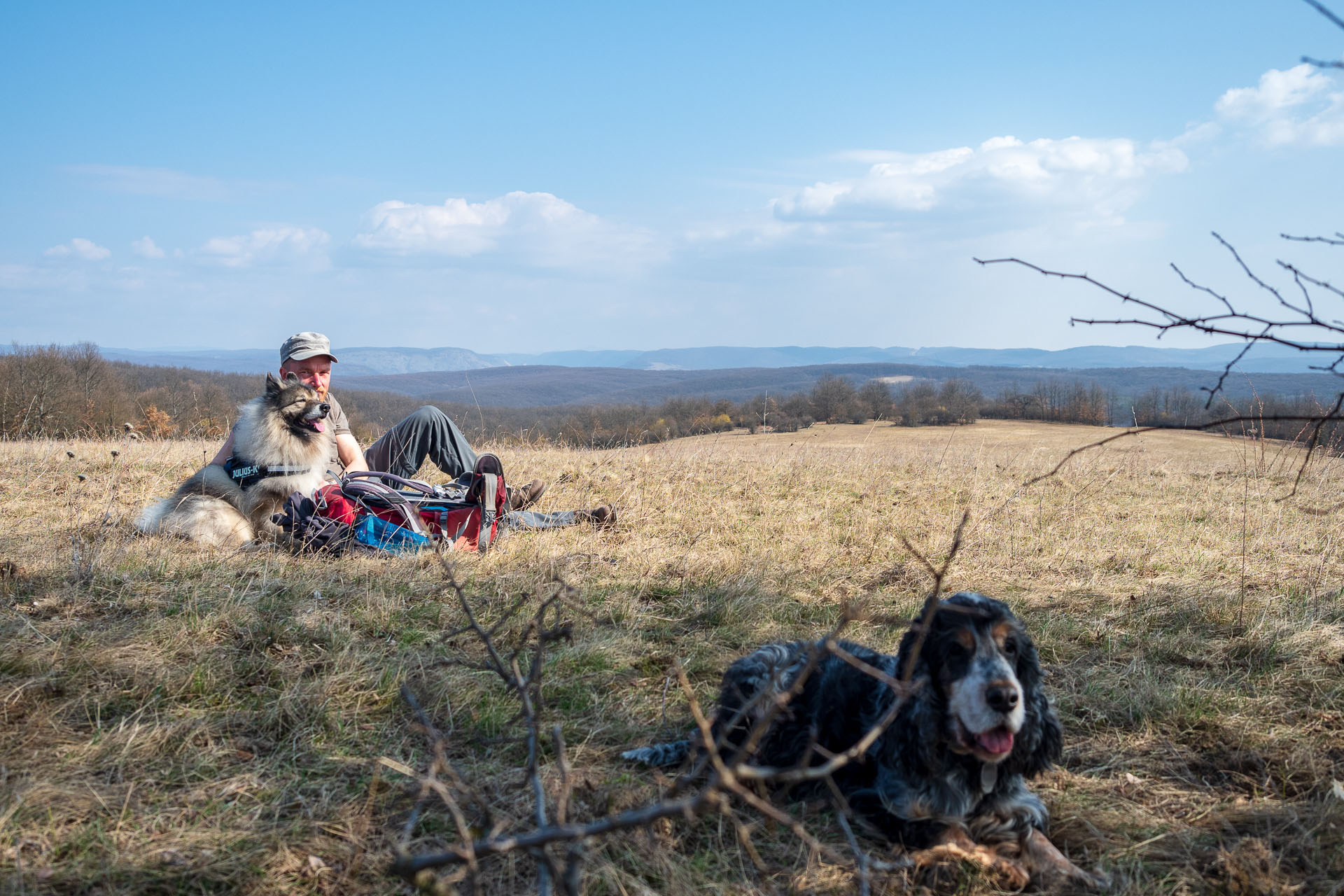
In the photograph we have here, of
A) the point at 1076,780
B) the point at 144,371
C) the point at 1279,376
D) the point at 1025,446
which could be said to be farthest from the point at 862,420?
the point at 1279,376

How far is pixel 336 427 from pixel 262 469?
1.06 m

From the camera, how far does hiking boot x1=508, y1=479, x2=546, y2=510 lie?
725 cm

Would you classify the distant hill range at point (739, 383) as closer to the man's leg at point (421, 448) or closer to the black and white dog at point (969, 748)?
the man's leg at point (421, 448)

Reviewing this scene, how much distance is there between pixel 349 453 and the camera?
282 inches

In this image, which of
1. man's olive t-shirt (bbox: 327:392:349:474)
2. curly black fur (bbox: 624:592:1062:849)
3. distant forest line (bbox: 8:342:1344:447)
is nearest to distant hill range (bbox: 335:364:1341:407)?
distant forest line (bbox: 8:342:1344:447)

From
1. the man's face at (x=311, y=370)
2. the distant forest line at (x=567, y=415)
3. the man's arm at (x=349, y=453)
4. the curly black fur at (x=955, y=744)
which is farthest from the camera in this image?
the distant forest line at (x=567, y=415)

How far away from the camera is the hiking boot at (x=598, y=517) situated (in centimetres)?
716

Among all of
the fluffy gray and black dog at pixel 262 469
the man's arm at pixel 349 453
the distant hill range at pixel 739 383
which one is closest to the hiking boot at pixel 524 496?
the man's arm at pixel 349 453

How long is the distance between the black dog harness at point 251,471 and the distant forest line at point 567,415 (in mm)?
3050

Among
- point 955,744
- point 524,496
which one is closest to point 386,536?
point 524,496

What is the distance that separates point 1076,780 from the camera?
328 cm

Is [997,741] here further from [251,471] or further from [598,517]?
[251,471]

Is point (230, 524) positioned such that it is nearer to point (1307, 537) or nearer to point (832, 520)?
point (832, 520)

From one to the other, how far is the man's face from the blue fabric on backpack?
64.7 inches
